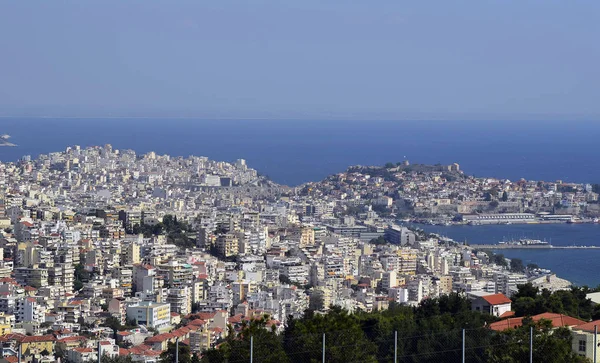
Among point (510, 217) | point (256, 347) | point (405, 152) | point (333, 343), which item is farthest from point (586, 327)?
point (405, 152)

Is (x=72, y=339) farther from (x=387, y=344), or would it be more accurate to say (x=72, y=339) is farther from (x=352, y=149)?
(x=352, y=149)

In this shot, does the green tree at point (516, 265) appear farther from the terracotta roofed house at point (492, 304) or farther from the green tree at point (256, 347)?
the green tree at point (256, 347)

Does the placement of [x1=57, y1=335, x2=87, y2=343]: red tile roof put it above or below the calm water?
above

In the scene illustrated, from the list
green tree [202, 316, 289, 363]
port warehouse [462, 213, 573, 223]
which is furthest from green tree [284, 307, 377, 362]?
port warehouse [462, 213, 573, 223]

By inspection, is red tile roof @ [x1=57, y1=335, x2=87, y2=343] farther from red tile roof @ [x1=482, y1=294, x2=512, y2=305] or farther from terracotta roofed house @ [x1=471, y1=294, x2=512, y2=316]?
red tile roof @ [x1=482, y1=294, x2=512, y2=305]

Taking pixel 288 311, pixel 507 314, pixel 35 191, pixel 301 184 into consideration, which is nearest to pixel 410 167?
pixel 301 184

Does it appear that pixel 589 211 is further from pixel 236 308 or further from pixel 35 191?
pixel 236 308

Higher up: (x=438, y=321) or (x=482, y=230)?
(x=438, y=321)
